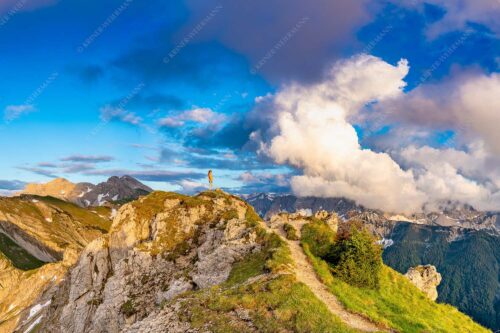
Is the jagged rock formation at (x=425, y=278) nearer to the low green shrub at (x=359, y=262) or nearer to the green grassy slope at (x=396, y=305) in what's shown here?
the green grassy slope at (x=396, y=305)

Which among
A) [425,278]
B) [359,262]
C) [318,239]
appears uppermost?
[318,239]

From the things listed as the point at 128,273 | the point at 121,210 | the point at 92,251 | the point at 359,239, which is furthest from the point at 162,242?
the point at 359,239

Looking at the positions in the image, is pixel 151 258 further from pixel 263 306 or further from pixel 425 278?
pixel 425 278

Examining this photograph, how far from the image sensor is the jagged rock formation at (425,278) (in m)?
63.2

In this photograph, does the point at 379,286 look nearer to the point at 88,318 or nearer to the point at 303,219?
the point at 303,219

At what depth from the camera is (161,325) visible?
2966 centimetres

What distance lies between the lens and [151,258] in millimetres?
63000

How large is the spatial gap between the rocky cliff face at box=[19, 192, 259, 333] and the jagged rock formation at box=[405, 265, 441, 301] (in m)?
29.8

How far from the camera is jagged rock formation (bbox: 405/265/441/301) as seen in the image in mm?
63219

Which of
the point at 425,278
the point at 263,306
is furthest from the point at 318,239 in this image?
the point at 425,278

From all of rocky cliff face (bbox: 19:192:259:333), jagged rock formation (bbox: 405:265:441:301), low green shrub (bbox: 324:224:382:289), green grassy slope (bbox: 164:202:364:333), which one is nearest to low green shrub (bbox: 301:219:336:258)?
low green shrub (bbox: 324:224:382:289)

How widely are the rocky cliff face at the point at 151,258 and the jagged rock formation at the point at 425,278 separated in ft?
97.9

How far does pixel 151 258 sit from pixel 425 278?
45.2 metres

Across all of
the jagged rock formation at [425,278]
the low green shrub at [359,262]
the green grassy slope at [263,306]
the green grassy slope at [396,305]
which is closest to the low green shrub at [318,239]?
the green grassy slope at [396,305]
